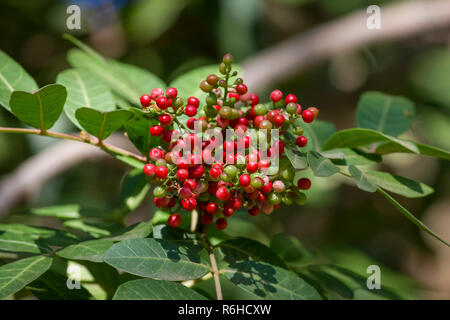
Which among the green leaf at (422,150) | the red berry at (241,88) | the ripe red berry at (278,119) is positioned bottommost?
the green leaf at (422,150)

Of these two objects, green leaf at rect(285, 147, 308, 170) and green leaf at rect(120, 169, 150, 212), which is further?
green leaf at rect(120, 169, 150, 212)

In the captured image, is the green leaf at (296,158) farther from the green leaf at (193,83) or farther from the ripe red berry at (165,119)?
the green leaf at (193,83)

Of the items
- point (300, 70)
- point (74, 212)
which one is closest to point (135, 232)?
point (74, 212)

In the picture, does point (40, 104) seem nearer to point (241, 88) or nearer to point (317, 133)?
point (241, 88)

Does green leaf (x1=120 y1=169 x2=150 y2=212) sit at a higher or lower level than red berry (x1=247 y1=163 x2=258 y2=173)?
lower

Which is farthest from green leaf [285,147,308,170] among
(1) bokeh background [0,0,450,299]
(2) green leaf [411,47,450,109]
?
(2) green leaf [411,47,450,109]

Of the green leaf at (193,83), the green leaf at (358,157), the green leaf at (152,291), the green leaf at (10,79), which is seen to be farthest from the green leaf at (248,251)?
the green leaf at (10,79)

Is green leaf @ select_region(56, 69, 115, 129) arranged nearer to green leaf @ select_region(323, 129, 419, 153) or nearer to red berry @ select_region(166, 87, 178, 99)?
red berry @ select_region(166, 87, 178, 99)
